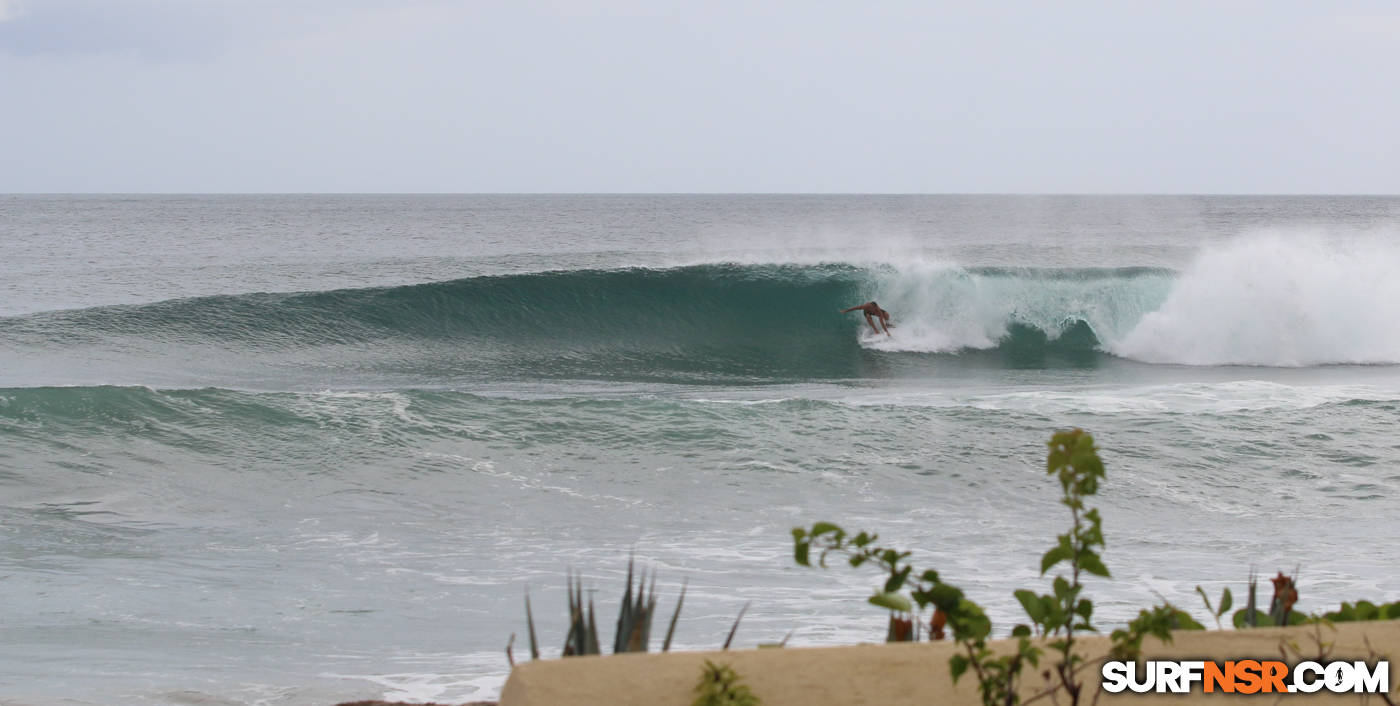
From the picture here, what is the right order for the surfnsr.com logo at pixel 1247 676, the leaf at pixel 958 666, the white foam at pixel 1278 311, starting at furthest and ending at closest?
the white foam at pixel 1278 311 < the surfnsr.com logo at pixel 1247 676 < the leaf at pixel 958 666

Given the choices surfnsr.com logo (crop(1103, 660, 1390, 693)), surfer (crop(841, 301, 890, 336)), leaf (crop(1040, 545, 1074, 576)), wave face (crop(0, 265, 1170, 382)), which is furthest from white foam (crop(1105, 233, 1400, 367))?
leaf (crop(1040, 545, 1074, 576))

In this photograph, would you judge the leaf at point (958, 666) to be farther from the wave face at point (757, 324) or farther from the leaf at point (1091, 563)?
the wave face at point (757, 324)

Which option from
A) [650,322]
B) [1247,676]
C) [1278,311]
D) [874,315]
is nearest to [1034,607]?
[1247,676]

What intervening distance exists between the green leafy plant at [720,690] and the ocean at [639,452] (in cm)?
237

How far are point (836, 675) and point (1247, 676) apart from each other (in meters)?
0.92

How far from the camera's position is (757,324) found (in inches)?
770

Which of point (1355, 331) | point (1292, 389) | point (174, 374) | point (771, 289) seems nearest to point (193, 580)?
point (174, 374)

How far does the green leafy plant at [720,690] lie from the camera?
7.56 ft

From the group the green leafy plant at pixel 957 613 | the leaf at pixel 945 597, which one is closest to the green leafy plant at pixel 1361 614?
the green leafy plant at pixel 957 613

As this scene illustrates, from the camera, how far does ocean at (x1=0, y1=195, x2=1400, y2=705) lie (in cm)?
552

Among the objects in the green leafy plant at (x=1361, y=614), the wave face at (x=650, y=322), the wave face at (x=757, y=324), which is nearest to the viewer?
the green leafy plant at (x=1361, y=614)

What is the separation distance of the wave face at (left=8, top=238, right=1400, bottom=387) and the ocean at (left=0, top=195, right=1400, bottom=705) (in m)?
0.08

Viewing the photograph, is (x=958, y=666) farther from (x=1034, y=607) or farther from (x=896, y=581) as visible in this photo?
(x=1034, y=607)

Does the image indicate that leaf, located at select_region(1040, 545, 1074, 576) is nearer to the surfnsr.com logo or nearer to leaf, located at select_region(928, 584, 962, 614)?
leaf, located at select_region(928, 584, 962, 614)
